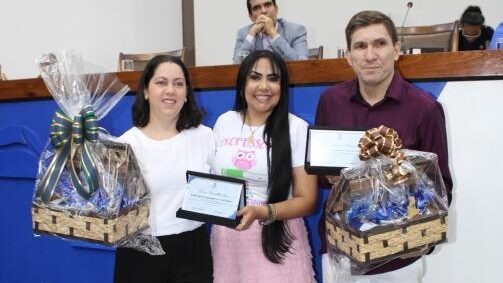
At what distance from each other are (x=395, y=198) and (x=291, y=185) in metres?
0.41

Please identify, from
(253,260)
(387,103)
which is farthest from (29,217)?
(387,103)

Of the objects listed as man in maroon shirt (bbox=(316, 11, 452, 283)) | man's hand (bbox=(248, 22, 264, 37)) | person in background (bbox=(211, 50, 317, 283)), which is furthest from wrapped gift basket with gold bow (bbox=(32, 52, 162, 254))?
man's hand (bbox=(248, 22, 264, 37))

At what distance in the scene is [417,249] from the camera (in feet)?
3.59

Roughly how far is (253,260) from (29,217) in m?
1.37

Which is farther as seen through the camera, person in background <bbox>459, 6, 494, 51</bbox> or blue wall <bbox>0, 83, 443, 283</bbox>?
person in background <bbox>459, 6, 494, 51</bbox>

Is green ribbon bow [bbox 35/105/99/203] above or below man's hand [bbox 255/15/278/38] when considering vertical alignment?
below

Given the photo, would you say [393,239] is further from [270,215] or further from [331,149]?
[270,215]

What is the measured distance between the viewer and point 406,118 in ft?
4.04

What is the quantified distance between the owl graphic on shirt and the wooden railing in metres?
0.40

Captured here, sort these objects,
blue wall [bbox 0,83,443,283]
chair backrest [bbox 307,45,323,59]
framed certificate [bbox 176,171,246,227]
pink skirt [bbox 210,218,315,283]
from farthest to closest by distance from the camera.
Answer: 1. chair backrest [bbox 307,45,323,59]
2. blue wall [bbox 0,83,443,283]
3. pink skirt [bbox 210,218,315,283]
4. framed certificate [bbox 176,171,246,227]

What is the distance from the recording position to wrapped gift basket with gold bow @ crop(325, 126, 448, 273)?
1.06 m

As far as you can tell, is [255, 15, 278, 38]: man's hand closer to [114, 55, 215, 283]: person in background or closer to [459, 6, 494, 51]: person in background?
[114, 55, 215, 283]: person in background

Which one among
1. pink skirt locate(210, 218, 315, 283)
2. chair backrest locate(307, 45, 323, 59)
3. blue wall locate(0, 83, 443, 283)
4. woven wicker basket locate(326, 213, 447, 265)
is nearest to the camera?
woven wicker basket locate(326, 213, 447, 265)

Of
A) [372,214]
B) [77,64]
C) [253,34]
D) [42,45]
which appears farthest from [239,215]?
[42,45]
